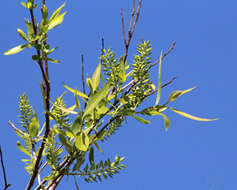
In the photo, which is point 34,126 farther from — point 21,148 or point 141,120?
point 141,120

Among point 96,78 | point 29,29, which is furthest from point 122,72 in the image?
point 29,29

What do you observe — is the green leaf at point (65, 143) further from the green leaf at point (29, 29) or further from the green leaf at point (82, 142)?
the green leaf at point (29, 29)

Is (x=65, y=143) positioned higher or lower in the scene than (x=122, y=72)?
lower

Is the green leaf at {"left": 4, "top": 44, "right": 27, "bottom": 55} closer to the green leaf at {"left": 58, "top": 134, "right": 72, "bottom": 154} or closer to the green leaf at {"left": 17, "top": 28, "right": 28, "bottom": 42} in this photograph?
the green leaf at {"left": 17, "top": 28, "right": 28, "bottom": 42}

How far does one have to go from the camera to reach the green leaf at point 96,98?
48cm

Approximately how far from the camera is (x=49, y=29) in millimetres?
488

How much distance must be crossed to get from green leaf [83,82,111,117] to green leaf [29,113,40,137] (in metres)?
0.11

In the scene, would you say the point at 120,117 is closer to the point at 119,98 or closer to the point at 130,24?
the point at 119,98

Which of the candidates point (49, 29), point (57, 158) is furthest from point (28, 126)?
point (49, 29)

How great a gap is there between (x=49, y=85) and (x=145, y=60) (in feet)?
0.50

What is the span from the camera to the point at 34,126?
56cm

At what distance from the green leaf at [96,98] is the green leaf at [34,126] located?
0.36 feet

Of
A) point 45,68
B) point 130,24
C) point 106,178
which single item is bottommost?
point 106,178

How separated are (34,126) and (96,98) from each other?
136 mm
